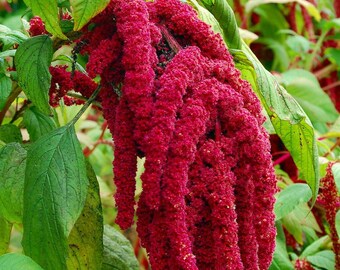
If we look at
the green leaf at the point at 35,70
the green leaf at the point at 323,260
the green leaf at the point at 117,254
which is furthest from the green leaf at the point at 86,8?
the green leaf at the point at 323,260

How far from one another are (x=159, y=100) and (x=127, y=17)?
15 cm

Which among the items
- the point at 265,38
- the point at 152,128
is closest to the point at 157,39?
the point at 152,128

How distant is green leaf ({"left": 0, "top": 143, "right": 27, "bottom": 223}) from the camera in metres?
1.09

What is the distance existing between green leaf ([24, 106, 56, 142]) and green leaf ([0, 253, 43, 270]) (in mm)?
426

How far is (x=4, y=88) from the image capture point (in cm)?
120

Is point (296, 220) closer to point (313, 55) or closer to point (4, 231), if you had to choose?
point (4, 231)

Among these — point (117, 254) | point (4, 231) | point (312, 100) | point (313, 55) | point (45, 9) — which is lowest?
point (313, 55)

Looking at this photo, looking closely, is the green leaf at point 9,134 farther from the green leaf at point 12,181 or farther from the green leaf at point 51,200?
the green leaf at point 51,200

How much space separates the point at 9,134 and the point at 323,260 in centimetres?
78

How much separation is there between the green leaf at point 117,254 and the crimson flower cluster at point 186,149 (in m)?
0.44

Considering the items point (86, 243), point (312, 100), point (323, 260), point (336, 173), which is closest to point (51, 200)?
point (86, 243)

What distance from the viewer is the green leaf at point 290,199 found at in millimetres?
1465

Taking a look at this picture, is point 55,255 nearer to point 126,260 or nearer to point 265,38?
point 126,260

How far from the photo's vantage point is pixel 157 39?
1.00 m
